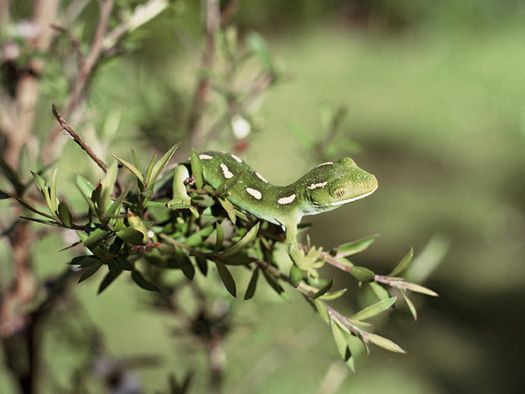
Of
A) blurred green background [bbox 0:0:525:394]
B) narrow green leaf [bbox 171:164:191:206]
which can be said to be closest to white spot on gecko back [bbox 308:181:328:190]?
narrow green leaf [bbox 171:164:191:206]

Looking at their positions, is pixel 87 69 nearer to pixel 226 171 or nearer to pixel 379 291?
pixel 226 171

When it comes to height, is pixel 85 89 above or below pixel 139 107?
above

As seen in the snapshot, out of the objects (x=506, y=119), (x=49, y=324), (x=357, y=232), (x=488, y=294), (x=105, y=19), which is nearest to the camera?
(x=105, y=19)

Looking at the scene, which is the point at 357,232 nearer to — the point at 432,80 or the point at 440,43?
the point at 432,80

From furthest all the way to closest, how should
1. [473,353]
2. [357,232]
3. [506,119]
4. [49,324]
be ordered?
[506,119] → [357,232] → [473,353] → [49,324]

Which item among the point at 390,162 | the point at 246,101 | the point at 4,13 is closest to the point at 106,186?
the point at 246,101

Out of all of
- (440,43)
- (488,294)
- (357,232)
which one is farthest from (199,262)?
(440,43)
